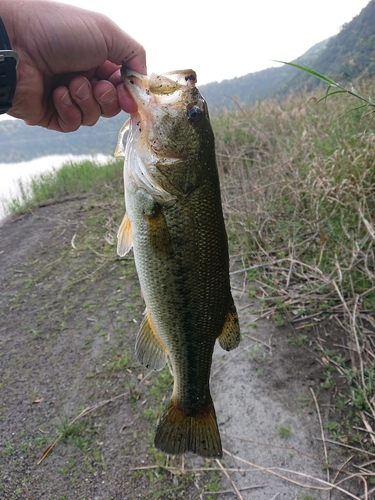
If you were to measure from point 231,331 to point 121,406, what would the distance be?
181cm

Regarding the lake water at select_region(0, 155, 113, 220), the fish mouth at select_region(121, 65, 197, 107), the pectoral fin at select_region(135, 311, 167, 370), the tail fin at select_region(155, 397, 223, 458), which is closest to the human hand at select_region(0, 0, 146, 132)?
the fish mouth at select_region(121, 65, 197, 107)

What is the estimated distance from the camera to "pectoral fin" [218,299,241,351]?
1.62 metres

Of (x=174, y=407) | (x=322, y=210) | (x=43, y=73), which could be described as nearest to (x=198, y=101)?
(x=43, y=73)

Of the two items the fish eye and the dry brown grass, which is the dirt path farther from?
the fish eye

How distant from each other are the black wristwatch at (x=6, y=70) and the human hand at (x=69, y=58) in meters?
0.23

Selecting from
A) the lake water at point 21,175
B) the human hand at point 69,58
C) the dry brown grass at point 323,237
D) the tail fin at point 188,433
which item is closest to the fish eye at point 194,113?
the human hand at point 69,58

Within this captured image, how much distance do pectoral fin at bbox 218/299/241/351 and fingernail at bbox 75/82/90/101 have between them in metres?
1.30

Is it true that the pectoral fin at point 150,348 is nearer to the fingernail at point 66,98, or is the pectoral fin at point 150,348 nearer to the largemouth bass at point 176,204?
the largemouth bass at point 176,204

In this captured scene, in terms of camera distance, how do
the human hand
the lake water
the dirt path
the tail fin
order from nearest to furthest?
the tail fin
the human hand
the dirt path
the lake water

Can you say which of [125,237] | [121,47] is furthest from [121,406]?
[121,47]

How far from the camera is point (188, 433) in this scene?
1.68 m

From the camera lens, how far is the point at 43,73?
195 centimetres

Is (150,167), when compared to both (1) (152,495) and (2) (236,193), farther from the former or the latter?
(2) (236,193)

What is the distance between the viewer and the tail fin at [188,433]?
165 cm
